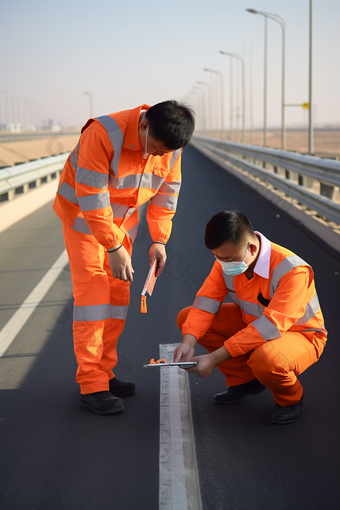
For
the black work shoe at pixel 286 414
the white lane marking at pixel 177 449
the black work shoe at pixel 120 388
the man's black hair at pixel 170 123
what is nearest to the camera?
the white lane marking at pixel 177 449

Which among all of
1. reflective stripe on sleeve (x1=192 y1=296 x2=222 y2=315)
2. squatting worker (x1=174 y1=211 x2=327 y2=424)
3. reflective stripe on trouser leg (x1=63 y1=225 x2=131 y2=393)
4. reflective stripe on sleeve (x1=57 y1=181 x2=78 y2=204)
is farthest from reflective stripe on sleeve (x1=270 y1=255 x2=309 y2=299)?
reflective stripe on sleeve (x1=57 y1=181 x2=78 y2=204)

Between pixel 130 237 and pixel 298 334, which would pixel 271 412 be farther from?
pixel 130 237

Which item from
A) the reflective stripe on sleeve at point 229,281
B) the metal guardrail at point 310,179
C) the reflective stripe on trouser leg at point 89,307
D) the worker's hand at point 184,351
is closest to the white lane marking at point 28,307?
the reflective stripe on trouser leg at point 89,307

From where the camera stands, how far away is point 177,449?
323 centimetres

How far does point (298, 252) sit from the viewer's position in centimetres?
820

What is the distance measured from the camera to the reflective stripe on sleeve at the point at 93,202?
134 inches

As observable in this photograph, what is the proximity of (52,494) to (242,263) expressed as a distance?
5.14ft

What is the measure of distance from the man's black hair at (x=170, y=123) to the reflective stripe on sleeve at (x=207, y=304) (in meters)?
1.00

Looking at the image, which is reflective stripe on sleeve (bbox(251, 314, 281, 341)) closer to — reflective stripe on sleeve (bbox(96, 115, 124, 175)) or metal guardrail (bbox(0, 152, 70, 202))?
reflective stripe on sleeve (bbox(96, 115, 124, 175))

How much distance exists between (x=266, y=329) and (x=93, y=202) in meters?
1.20

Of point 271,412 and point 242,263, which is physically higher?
point 242,263

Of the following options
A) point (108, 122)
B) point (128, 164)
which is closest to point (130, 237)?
point (128, 164)

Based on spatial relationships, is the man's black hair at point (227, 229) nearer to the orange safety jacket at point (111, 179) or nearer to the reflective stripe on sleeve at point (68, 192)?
the orange safety jacket at point (111, 179)

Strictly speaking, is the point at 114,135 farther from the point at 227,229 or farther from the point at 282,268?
the point at 282,268
